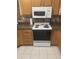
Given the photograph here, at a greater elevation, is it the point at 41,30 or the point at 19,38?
the point at 41,30

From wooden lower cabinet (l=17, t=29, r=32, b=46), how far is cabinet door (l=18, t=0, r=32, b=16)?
2.24 ft

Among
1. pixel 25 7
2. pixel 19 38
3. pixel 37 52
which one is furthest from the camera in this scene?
pixel 25 7

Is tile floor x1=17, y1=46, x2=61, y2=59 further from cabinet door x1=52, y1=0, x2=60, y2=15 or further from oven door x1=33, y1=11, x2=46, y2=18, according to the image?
cabinet door x1=52, y1=0, x2=60, y2=15

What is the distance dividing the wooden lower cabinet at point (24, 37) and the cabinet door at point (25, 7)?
2.24ft

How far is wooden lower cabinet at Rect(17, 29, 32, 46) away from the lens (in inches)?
210

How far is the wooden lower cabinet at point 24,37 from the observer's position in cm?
535

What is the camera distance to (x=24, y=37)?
5.41 m

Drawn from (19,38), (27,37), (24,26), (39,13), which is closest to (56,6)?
(39,13)

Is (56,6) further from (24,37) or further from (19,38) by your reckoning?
(19,38)

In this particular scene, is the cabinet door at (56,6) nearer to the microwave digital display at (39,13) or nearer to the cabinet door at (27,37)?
the microwave digital display at (39,13)

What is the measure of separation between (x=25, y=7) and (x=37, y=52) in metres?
1.67

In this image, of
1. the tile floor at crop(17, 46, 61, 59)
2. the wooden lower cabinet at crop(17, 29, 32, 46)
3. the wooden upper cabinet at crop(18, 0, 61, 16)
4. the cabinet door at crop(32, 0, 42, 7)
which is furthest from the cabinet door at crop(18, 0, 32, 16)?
the tile floor at crop(17, 46, 61, 59)
